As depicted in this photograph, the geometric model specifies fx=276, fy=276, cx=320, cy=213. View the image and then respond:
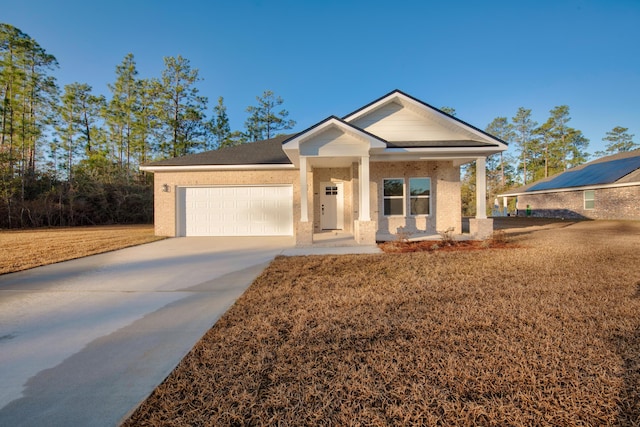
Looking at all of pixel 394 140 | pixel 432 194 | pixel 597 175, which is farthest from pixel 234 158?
pixel 597 175

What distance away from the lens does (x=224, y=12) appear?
1254 centimetres

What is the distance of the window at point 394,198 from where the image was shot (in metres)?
11.5

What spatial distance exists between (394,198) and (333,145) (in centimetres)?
402

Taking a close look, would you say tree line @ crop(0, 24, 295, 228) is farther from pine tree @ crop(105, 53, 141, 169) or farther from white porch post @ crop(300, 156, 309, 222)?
white porch post @ crop(300, 156, 309, 222)

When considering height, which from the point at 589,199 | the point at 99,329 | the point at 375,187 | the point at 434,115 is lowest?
the point at 99,329

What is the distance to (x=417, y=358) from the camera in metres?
2.46

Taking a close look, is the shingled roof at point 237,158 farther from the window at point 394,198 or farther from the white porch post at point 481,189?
the white porch post at point 481,189

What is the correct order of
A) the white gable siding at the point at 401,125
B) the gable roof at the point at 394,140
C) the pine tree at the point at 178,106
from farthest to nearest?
1. the pine tree at the point at 178,106
2. the white gable siding at the point at 401,125
3. the gable roof at the point at 394,140

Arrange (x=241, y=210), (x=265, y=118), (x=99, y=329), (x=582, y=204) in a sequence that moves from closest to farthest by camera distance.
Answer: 1. (x=99, y=329)
2. (x=241, y=210)
3. (x=582, y=204)
4. (x=265, y=118)

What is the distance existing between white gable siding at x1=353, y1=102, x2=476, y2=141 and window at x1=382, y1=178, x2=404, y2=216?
1840mm

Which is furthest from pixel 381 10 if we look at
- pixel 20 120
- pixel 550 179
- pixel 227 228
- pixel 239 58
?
pixel 20 120

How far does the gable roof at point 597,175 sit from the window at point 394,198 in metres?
17.4

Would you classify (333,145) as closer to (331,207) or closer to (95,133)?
(331,207)

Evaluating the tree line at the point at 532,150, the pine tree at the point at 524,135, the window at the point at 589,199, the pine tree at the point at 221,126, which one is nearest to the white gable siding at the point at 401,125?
the window at the point at 589,199
